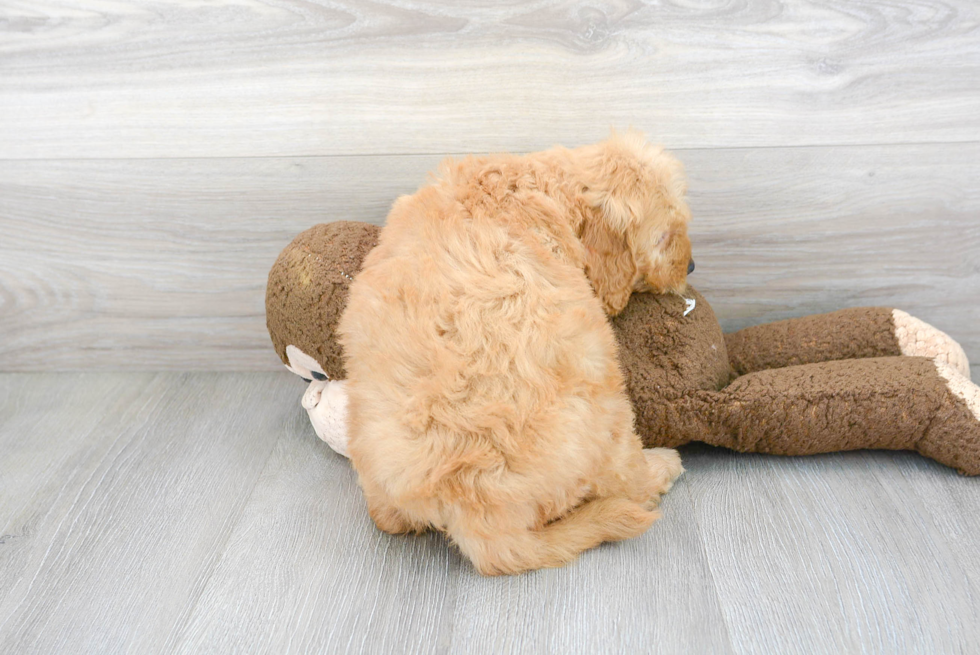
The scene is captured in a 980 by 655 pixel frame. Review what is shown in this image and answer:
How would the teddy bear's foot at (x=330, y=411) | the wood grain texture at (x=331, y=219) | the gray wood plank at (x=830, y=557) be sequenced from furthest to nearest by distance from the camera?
the wood grain texture at (x=331, y=219), the teddy bear's foot at (x=330, y=411), the gray wood plank at (x=830, y=557)

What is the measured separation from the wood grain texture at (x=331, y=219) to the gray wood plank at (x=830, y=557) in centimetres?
46

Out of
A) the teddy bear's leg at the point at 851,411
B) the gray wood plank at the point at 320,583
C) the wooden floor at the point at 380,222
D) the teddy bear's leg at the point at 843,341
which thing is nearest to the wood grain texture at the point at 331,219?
the wooden floor at the point at 380,222

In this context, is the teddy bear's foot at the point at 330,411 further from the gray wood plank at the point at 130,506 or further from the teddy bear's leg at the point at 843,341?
the teddy bear's leg at the point at 843,341

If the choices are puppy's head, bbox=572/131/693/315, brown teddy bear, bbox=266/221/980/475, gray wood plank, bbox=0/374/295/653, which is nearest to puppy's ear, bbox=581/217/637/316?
puppy's head, bbox=572/131/693/315

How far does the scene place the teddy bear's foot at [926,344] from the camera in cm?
143

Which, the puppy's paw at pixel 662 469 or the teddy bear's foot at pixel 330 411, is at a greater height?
the puppy's paw at pixel 662 469

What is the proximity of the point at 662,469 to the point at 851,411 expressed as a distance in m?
0.37

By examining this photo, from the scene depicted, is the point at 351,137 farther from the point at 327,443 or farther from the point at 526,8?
the point at 327,443

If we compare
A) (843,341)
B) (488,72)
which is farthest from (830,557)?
(488,72)

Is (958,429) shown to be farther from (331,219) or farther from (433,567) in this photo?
(331,219)

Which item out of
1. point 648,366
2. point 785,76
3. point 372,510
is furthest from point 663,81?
point 372,510

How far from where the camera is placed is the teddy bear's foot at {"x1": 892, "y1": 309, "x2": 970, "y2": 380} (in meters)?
1.43

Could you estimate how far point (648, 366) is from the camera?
53.0 inches

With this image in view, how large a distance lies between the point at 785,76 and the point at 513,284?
83 centimetres
